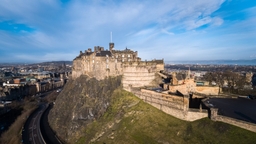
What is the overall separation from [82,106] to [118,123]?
17.4 m

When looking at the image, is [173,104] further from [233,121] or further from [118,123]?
[118,123]

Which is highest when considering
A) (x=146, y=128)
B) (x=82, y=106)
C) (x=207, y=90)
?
(x=207, y=90)

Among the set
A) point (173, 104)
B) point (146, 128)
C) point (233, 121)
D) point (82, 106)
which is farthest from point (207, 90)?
point (82, 106)

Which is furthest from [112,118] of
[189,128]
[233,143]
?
[233,143]

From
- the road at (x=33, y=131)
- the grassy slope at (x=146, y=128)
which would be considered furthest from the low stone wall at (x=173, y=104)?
the road at (x=33, y=131)

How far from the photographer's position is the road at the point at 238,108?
26431 mm

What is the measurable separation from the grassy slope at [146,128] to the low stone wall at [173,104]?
0.93 metres

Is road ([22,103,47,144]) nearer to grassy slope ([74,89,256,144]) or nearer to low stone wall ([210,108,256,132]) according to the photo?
grassy slope ([74,89,256,144])

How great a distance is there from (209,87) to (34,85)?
10196 cm

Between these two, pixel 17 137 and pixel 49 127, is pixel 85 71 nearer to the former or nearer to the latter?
pixel 49 127

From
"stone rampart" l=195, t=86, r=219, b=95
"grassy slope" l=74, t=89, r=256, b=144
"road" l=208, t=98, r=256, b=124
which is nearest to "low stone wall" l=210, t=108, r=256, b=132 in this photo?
"grassy slope" l=74, t=89, r=256, b=144

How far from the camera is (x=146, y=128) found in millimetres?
32188

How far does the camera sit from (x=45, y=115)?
219 ft

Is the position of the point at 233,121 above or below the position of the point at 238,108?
below
